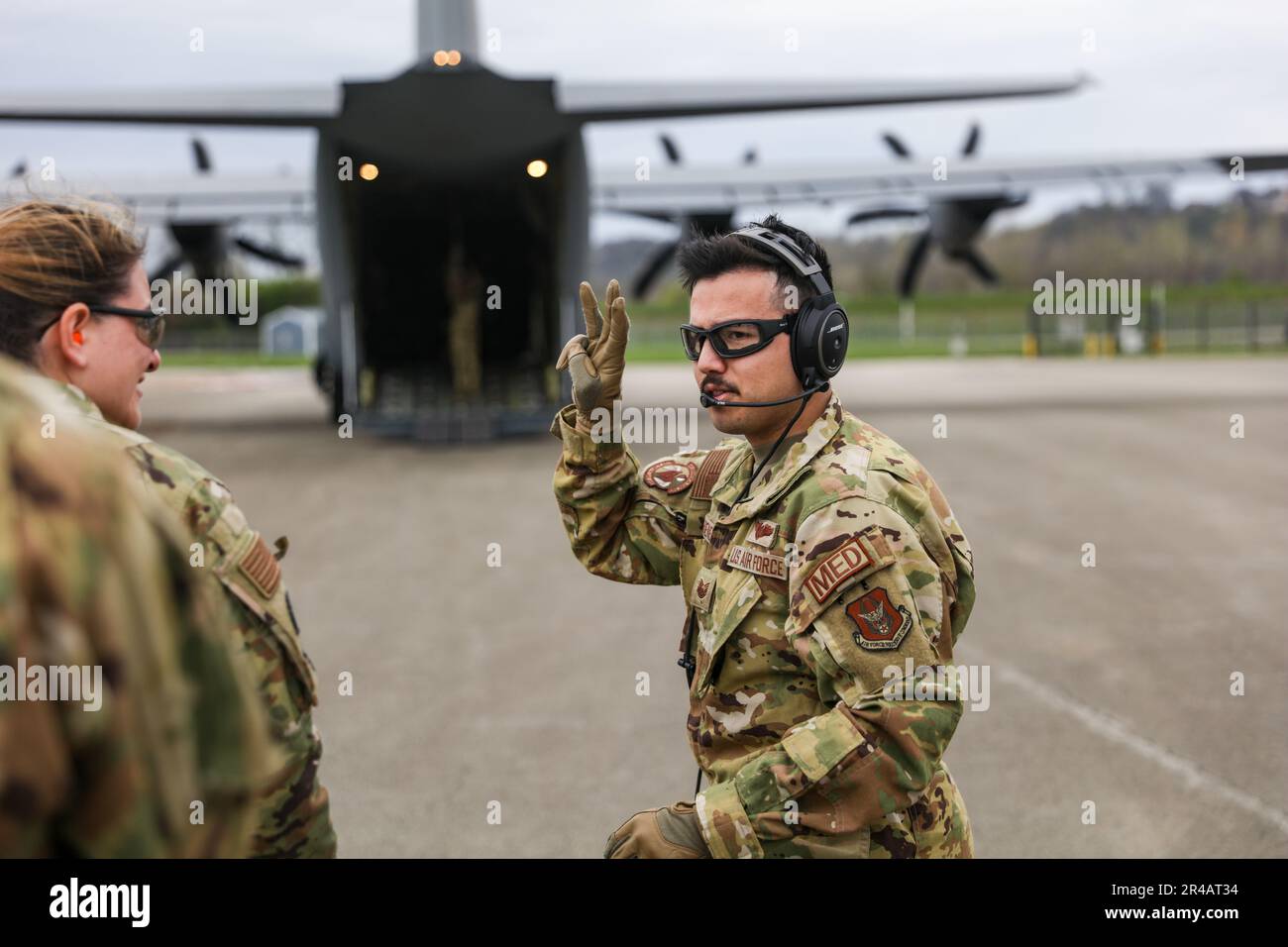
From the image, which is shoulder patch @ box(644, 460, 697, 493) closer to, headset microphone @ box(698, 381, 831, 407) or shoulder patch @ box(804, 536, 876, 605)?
headset microphone @ box(698, 381, 831, 407)

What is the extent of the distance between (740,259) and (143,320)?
125 cm

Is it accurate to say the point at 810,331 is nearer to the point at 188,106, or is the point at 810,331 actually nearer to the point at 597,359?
the point at 597,359

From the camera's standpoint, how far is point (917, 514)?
6.61ft

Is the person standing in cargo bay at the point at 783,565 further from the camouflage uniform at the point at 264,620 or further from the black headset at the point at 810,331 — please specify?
the camouflage uniform at the point at 264,620

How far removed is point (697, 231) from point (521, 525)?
7.83 m

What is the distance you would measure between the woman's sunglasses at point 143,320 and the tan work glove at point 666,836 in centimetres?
143

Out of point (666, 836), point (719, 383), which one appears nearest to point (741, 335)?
point (719, 383)

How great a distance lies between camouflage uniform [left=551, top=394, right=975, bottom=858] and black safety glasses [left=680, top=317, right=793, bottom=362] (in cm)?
20

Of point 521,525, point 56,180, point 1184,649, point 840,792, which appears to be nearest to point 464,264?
point 521,525

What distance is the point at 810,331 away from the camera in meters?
2.16

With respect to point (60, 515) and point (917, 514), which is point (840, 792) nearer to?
point (917, 514)

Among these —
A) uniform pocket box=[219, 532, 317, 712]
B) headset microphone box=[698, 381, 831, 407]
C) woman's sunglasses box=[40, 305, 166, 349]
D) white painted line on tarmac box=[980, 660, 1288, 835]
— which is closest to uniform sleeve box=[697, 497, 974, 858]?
headset microphone box=[698, 381, 831, 407]

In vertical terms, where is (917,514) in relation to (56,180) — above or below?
below

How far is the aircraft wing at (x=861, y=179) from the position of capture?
1884cm
